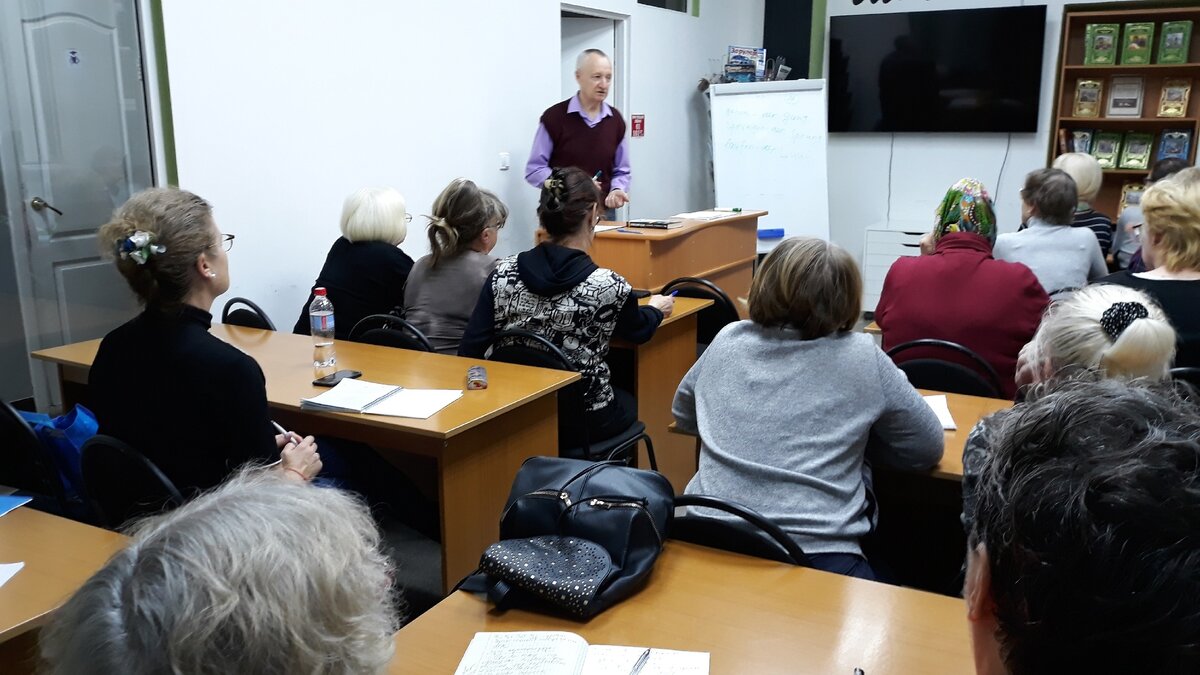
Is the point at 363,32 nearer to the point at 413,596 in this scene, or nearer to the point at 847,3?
the point at 413,596

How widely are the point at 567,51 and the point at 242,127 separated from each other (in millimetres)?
3177

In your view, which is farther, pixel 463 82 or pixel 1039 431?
pixel 463 82

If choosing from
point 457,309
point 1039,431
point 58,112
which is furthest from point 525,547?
point 58,112

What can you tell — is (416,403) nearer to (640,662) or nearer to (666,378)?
(640,662)

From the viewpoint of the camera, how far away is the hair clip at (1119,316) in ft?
5.87

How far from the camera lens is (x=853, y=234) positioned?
313 inches

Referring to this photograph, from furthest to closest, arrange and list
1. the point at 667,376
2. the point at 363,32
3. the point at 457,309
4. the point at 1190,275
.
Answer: the point at 363,32 → the point at 667,376 → the point at 457,309 → the point at 1190,275

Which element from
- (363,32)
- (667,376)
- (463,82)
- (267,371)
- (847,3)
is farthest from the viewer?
(847,3)

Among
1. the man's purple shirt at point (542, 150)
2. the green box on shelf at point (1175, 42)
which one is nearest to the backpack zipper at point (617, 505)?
the man's purple shirt at point (542, 150)

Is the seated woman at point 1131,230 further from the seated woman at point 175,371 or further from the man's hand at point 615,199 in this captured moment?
the seated woman at point 175,371

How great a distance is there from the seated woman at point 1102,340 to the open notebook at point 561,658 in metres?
0.72

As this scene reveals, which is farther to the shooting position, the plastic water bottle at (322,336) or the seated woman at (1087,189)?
the seated woman at (1087,189)

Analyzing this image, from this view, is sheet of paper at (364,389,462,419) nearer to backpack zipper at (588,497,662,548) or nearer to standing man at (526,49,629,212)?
backpack zipper at (588,497,662,548)

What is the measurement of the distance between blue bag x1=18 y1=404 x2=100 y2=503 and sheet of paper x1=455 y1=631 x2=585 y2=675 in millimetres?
1403
